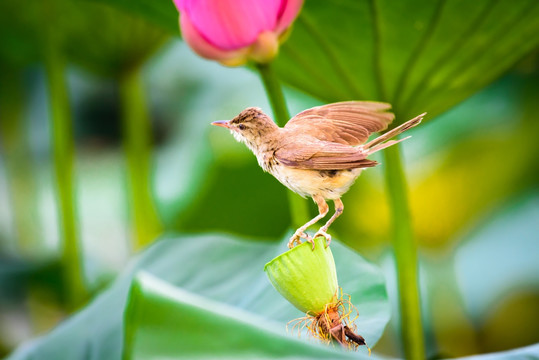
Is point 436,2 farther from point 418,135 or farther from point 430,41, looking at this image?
point 418,135

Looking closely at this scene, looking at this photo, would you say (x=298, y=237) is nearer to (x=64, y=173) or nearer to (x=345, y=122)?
(x=345, y=122)

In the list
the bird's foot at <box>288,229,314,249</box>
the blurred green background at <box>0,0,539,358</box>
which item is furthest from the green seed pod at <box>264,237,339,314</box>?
the blurred green background at <box>0,0,539,358</box>

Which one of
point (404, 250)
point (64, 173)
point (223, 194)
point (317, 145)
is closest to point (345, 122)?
point (317, 145)

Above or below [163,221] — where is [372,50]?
above

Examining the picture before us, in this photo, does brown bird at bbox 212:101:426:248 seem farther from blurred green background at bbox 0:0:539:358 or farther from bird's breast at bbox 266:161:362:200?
blurred green background at bbox 0:0:539:358

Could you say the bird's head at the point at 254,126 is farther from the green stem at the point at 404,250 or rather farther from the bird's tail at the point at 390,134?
the green stem at the point at 404,250

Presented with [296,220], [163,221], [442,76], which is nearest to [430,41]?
[442,76]

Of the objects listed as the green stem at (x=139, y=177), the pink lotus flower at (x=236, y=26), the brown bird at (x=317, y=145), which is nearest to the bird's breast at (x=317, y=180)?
the brown bird at (x=317, y=145)

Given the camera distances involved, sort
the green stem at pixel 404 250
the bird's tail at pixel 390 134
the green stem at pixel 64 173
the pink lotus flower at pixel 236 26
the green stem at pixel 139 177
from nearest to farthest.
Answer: the bird's tail at pixel 390 134 → the pink lotus flower at pixel 236 26 → the green stem at pixel 404 250 → the green stem at pixel 64 173 → the green stem at pixel 139 177
